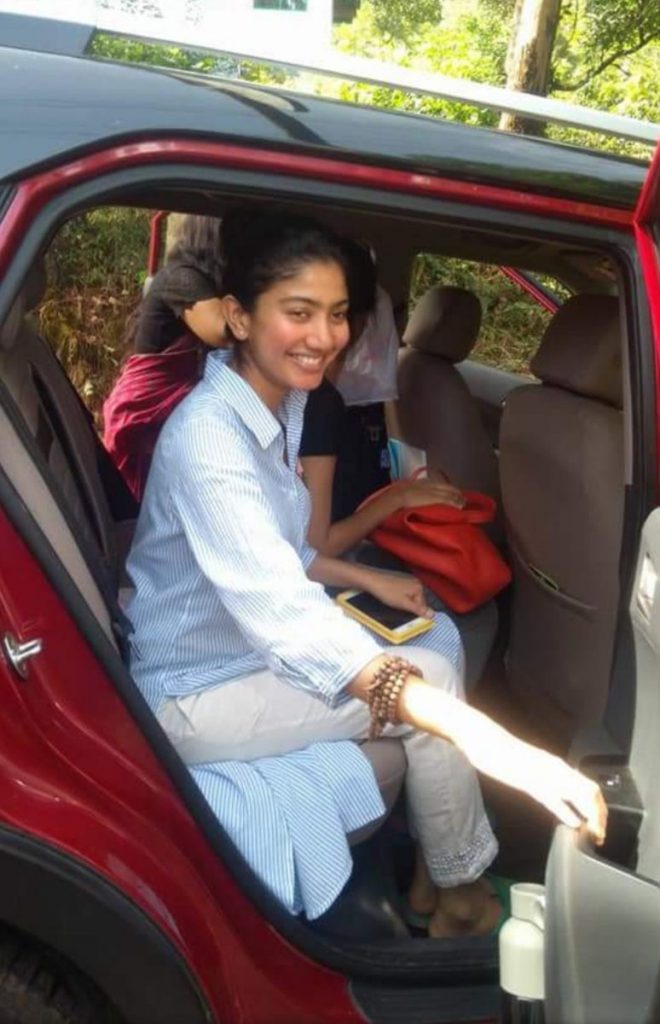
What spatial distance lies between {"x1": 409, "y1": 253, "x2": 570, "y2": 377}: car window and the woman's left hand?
1.13m

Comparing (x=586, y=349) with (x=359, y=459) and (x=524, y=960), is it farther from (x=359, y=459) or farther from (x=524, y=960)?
(x=524, y=960)

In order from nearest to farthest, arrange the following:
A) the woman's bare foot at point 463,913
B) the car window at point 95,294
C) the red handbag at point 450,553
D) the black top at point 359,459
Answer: the woman's bare foot at point 463,913
the red handbag at point 450,553
the black top at point 359,459
the car window at point 95,294

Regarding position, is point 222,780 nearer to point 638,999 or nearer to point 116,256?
point 638,999

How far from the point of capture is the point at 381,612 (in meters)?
2.33

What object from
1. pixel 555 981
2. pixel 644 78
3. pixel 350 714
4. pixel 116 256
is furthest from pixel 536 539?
pixel 644 78

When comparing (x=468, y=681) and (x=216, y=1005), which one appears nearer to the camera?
(x=216, y=1005)

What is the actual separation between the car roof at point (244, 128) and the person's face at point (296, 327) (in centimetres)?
31

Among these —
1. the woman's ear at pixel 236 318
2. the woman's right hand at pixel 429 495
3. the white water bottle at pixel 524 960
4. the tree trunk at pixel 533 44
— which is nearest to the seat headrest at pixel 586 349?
the woman's right hand at pixel 429 495

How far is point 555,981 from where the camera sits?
1.48m

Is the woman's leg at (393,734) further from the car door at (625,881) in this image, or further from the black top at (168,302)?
the black top at (168,302)

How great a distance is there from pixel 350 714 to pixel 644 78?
12599 mm

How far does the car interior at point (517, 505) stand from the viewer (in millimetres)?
1753

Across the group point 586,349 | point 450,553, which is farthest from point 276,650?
point 586,349

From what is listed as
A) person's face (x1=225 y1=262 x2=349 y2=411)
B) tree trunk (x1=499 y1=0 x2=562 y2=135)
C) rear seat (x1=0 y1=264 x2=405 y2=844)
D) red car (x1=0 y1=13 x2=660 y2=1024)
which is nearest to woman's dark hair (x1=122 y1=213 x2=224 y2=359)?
rear seat (x1=0 y1=264 x2=405 y2=844)
